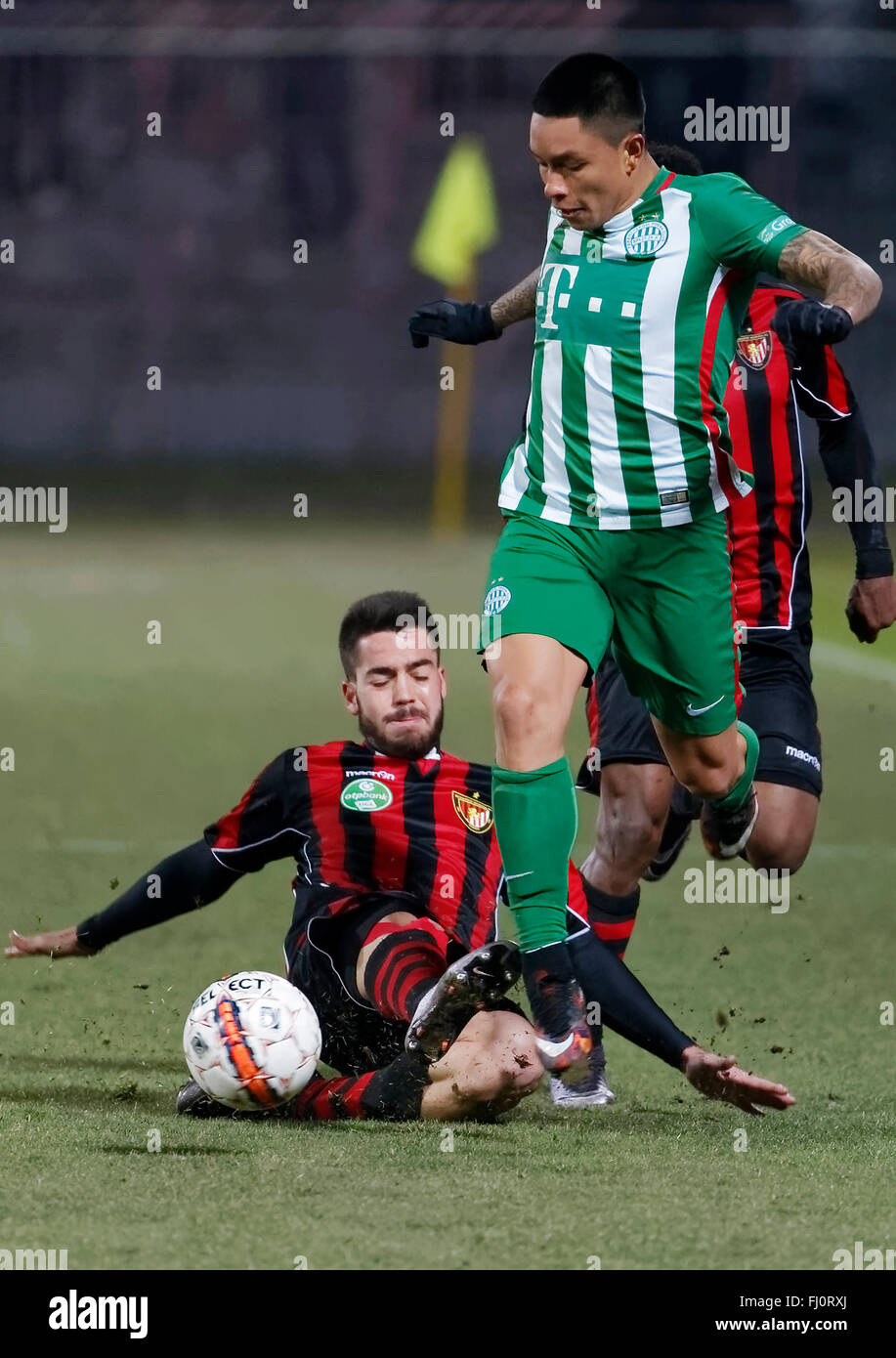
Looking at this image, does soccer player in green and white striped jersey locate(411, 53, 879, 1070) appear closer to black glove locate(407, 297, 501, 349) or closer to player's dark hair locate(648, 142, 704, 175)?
black glove locate(407, 297, 501, 349)

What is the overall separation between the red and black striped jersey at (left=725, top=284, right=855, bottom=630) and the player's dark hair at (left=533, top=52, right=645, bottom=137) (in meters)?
1.73

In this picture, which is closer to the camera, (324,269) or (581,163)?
(581,163)

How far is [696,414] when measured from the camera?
4.30 meters

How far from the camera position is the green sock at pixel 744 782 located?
4883 mm

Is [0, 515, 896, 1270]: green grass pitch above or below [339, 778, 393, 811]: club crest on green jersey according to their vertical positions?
below

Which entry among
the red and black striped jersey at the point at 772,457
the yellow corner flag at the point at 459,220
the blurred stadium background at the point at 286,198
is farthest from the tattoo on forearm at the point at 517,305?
the yellow corner flag at the point at 459,220

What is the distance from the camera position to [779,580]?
5871mm

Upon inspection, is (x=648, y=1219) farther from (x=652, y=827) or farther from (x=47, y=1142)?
(x=652, y=827)

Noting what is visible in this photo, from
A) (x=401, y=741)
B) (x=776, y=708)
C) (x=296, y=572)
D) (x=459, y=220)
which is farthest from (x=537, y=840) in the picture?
(x=459, y=220)

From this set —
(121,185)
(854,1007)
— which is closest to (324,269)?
(121,185)

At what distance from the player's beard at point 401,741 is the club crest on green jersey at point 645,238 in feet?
4.45

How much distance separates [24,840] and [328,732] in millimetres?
2579

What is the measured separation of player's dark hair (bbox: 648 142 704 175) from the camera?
17.5 feet

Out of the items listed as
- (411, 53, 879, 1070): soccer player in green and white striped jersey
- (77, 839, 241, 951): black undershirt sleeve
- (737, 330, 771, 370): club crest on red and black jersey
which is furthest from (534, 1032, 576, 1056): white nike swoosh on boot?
(737, 330, 771, 370): club crest on red and black jersey
